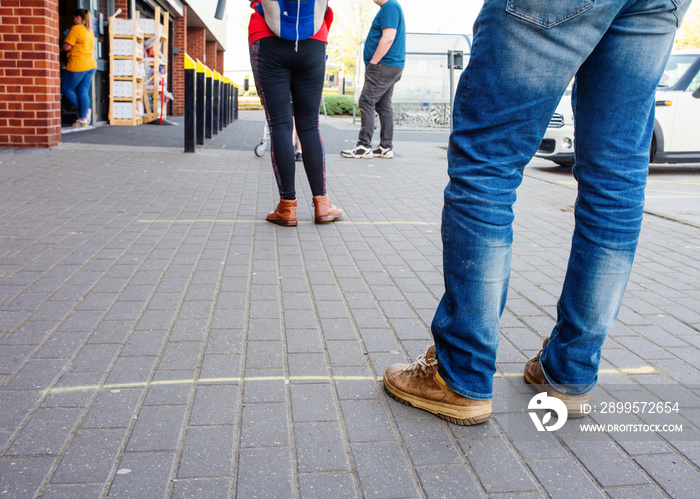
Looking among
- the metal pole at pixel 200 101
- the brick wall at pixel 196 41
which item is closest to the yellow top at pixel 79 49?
the metal pole at pixel 200 101

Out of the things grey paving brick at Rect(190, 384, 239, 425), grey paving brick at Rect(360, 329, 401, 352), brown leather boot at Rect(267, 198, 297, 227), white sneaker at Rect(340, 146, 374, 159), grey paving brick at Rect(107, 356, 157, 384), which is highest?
white sneaker at Rect(340, 146, 374, 159)

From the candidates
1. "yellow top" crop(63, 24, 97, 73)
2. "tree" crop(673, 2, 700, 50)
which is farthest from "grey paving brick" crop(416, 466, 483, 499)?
"tree" crop(673, 2, 700, 50)

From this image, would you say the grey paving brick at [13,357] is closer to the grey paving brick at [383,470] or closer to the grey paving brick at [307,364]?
the grey paving brick at [307,364]

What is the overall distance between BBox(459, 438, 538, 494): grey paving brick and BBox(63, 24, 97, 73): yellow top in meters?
11.3

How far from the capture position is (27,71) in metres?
8.27

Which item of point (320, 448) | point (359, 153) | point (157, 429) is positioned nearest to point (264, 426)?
point (320, 448)

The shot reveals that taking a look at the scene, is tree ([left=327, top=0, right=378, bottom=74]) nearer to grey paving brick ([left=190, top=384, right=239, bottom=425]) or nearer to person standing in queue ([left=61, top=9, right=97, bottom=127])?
person standing in queue ([left=61, top=9, right=97, bottom=127])

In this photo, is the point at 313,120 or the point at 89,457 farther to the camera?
the point at 313,120

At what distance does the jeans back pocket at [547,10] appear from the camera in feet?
5.77

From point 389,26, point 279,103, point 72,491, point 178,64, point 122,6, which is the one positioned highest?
point 122,6

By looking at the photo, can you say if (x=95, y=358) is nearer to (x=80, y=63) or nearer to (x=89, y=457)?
(x=89, y=457)

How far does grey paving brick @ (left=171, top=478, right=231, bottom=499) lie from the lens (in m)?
1.72

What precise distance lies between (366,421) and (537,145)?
101 centimetres

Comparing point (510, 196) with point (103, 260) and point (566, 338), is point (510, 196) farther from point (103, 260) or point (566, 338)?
point (103, 260)
